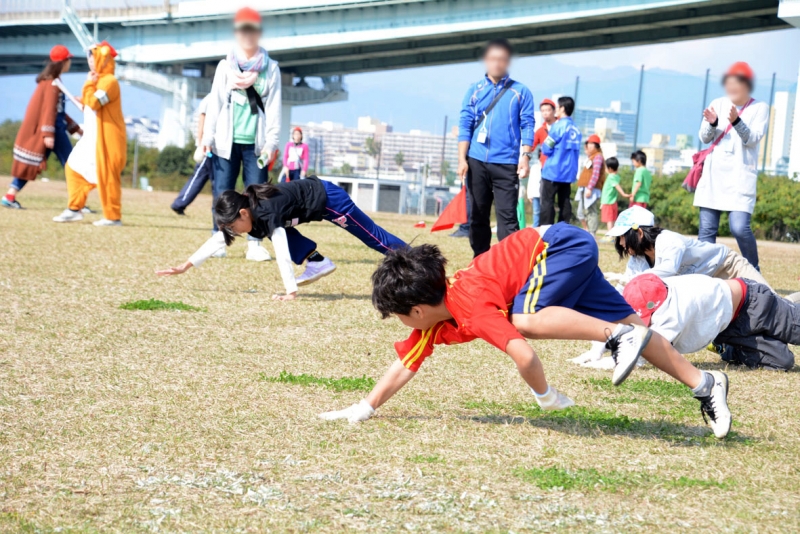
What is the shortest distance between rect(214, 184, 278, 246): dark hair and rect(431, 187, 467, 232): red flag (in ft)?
9.91

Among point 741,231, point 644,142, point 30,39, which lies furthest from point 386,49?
point 741,231

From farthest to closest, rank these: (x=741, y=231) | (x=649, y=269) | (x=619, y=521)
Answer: (x=741, y=231), (x=649, y=269), (x=619, y=521)

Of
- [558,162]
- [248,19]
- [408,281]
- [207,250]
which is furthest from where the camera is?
[558,162]

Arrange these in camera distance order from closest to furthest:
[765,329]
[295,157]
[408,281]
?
[408,281] → [765,329] → [295,157]

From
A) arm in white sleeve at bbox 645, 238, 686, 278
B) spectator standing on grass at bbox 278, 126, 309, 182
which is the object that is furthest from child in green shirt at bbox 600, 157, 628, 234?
arm in white sleeve at bbox 645, 238, 686, 278

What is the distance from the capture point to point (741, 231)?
23.1ft

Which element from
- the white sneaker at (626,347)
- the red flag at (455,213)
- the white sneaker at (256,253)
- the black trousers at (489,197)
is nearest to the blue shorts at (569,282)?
the white sneaker at (626,347)

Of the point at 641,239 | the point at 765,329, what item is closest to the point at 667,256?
the point at 641,239

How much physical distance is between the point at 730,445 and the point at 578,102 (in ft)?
127

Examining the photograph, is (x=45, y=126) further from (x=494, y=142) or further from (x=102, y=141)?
(x=494, y=142)

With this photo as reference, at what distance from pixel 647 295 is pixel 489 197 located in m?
3.59

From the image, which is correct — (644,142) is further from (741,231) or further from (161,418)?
(161,418)

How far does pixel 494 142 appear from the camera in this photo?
794cm

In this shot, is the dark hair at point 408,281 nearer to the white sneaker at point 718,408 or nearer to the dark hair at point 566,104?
the white sneaker at point 718,408
